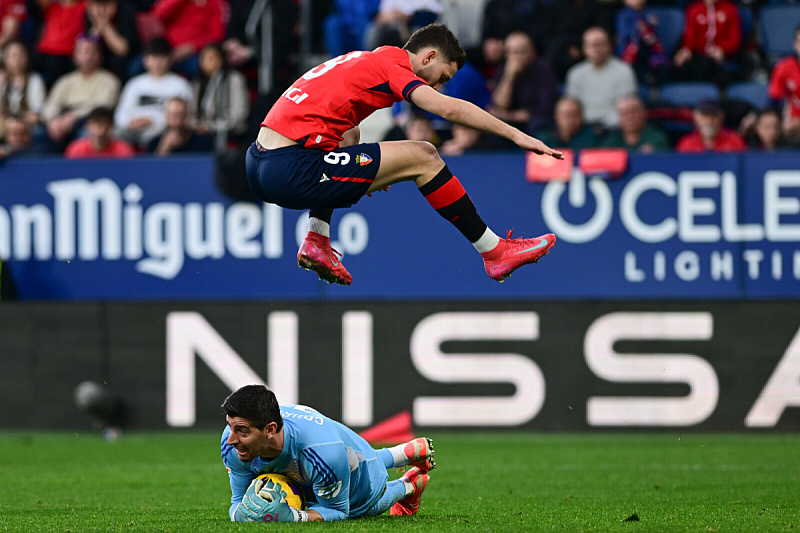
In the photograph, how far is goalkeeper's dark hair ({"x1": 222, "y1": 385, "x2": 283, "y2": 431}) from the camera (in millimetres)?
5941

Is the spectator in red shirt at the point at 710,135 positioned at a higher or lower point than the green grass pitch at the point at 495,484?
higher

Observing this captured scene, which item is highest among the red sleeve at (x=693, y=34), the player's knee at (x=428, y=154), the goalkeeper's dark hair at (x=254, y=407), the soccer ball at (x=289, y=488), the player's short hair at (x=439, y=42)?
the red sleeve at (x=693, y=34)

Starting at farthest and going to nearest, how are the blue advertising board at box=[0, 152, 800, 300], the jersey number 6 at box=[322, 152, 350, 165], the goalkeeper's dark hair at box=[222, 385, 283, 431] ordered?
the blue advertising board at box=[0, 152, 800, 300] → the jersey number 6 at box=[322, 152, 350, 165] → the goalkeeper's dark hair at box=[222, 385, 283, 431]

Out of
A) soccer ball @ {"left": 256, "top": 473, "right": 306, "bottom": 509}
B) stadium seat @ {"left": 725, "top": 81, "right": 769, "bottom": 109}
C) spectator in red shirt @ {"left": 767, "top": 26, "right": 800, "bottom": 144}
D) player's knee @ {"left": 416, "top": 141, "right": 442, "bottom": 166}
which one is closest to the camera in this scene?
soccer ball @ {"left": 256, "top": 473, "right": 306, "bottom": 509}

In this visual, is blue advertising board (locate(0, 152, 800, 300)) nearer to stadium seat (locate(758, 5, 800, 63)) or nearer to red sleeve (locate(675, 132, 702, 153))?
red sleeve (locate(675, 132, 702, 153))

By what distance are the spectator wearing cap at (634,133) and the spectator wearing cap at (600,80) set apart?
30 centimetres

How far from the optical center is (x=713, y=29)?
13305 mm

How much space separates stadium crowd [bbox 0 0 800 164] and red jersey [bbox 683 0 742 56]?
0.01 metres

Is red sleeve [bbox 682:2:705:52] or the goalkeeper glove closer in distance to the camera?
the goalkeeper glove

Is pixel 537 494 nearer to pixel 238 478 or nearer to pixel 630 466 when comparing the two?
pixel 630 466

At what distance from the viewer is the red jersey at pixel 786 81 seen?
500 inches

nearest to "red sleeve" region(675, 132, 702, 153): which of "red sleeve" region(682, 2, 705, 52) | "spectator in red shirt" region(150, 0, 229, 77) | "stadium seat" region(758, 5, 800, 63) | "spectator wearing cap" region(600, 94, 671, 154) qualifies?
"spectator wearing cap" region(600, 94, 671, 154)

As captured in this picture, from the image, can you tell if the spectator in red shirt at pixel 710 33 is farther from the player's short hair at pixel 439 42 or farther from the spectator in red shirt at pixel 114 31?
the player's short hair at pixel 439 42

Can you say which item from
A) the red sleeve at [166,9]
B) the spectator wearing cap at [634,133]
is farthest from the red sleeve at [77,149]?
the spectator wearing cap at [634,133]
